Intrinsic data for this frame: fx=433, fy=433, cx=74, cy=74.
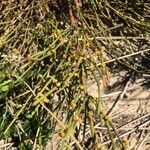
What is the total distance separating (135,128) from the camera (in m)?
1.42

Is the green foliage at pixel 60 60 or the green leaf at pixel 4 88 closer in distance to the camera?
the green foliage at pixel 60 60

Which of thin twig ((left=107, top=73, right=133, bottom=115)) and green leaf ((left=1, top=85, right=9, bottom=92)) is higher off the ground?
green leaf ((left=1, top=85, right=9, bottom=92))

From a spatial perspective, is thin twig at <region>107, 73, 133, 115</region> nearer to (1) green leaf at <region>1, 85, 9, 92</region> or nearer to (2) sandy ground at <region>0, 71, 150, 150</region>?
(2) sandy ground at <region>0, 71, 150, 150</region>

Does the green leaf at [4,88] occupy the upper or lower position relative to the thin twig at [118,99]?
upper

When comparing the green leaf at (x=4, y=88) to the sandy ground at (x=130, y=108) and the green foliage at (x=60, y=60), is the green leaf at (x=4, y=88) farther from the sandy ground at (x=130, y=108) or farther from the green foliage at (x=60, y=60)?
the sandy ground at (x=130, y=108)

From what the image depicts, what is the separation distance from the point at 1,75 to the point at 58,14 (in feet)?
1.38

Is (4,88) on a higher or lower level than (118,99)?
higher

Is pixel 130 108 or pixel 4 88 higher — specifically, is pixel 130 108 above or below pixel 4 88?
below

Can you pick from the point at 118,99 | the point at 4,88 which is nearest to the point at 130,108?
the point at 118,99

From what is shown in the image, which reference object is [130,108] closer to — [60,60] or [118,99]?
[118,99]

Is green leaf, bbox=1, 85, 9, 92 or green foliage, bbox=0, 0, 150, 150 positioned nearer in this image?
green foliage, bbox=0, 0, 150, 150

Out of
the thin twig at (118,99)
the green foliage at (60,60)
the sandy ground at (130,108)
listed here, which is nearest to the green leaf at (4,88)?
the green foliage at (60,60)

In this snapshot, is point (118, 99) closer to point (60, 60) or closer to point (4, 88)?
point (60, 60)

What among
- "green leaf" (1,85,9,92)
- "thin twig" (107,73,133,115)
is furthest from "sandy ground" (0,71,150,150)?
"green leaf" (1,85,9,92)
